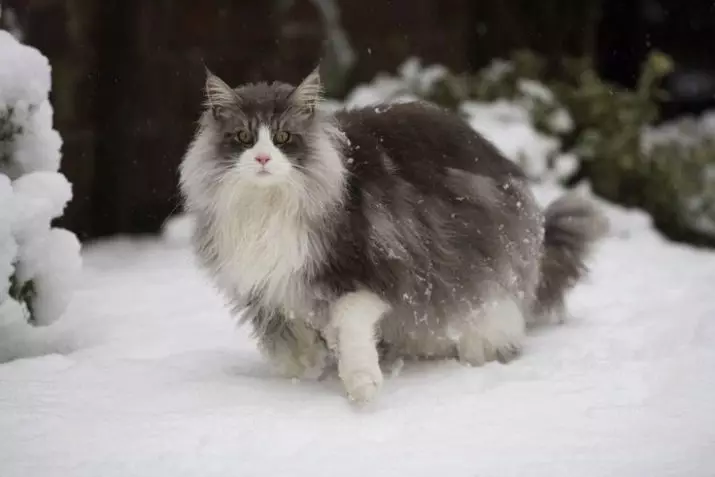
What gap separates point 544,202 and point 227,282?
274 cm

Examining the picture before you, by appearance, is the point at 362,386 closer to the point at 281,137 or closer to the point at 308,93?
the point at 281,137

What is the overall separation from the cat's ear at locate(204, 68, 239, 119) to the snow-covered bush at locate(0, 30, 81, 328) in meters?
0.68

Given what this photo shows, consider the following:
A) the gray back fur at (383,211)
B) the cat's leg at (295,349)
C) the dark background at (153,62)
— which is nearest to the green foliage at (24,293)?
the gray back fur at (383,211)

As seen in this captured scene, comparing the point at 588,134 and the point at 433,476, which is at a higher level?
the point at 433,476

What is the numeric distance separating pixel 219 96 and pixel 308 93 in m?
0.25

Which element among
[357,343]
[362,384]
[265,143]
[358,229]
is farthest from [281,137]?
[362,384]

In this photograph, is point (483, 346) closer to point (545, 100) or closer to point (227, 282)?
point (227, 282)

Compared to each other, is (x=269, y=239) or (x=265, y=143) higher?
(x=265, y=143)

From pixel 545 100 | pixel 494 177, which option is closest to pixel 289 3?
pixel 545 100

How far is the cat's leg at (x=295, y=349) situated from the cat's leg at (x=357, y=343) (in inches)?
9.3

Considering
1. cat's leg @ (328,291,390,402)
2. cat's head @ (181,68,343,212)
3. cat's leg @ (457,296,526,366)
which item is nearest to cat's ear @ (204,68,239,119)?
cat's head @ (181,68,343,212)

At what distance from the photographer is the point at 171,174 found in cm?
553

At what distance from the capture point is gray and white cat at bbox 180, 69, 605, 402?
7.77 feet

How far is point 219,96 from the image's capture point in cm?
244
